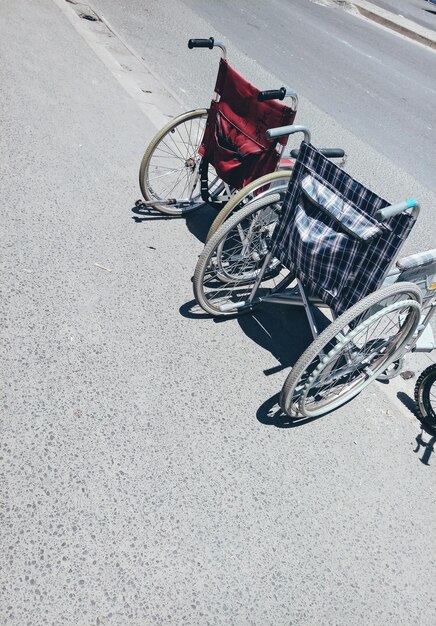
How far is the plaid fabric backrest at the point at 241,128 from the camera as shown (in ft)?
13.6

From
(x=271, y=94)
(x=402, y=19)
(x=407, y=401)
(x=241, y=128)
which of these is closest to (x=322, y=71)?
(x=241, y=128)

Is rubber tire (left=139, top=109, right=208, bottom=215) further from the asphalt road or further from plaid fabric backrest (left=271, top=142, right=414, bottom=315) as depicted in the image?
the asphalt road

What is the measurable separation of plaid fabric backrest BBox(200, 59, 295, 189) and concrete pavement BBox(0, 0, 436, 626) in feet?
2.54

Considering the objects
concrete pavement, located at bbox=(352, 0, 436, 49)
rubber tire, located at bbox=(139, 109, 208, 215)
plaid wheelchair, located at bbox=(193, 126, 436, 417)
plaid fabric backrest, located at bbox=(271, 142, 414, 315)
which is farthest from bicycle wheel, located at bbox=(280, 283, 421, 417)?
concrete pavement, located at bbox=(352, 0, 436, 49)

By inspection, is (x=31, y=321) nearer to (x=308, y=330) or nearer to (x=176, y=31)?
(x=308, y=330)

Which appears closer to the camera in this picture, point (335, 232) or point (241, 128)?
point (335, 232)

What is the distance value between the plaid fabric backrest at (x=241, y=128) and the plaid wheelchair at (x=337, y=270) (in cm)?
32

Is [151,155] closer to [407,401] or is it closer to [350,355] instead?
[350,355]

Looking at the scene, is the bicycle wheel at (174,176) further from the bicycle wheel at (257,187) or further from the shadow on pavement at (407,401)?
the shadow on pavement at (407,401)

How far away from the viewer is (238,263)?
14.4 feet

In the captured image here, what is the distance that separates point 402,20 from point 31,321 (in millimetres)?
18576

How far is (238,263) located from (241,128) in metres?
1.01

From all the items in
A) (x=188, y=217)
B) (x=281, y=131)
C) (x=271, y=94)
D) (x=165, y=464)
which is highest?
(x=271, y=94)

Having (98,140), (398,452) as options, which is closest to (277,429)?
(398,452)
